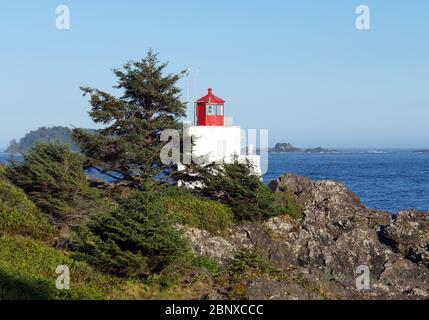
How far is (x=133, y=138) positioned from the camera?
22.4 meters

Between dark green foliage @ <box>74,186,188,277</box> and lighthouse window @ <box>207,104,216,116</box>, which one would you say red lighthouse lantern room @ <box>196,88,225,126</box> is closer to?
lighthouse window @ <box>207,104,216,116</box>

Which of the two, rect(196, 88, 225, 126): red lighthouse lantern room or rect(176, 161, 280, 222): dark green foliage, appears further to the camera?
rect(196, 88, 225, 126): red lighthouse lantern room

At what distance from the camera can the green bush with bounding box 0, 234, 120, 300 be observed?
32.5ft

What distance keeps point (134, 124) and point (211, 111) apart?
477 cm

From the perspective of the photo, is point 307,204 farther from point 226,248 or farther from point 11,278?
point 11,278

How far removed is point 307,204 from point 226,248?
6506 mm

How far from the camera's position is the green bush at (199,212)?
19.1 meters

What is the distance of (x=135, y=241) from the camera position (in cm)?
1230

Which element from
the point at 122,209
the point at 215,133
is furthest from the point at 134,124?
the point at 122,209

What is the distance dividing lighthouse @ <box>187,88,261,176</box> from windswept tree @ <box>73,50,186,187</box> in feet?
6.79

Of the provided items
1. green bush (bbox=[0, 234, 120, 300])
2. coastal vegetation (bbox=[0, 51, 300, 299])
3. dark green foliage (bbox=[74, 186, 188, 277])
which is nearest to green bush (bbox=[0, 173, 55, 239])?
coastal vegetation (bbox=[0, 51, 300, 299])

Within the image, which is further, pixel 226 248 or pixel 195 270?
pixel 226 248

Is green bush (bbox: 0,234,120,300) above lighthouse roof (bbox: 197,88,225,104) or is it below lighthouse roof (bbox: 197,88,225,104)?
below
